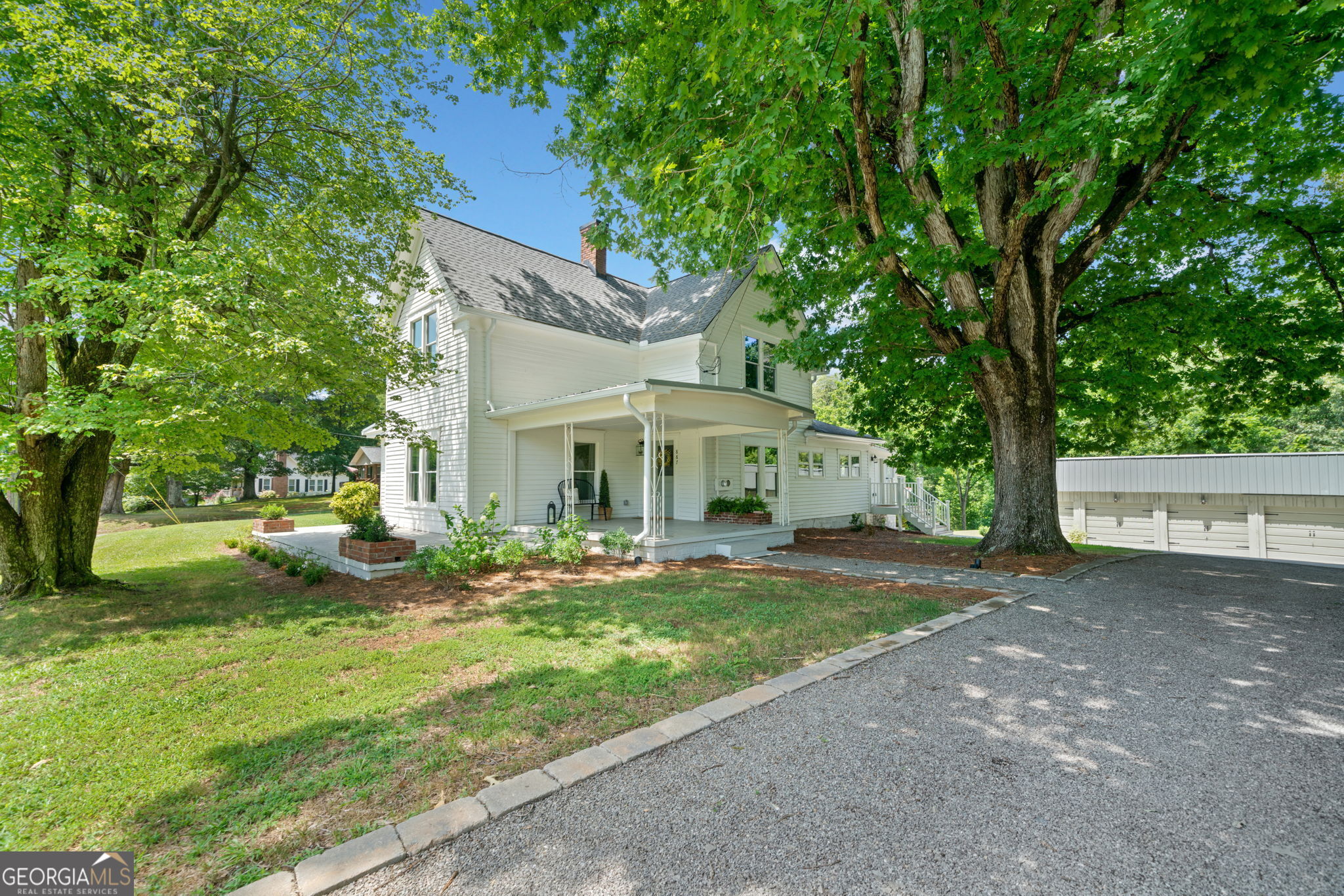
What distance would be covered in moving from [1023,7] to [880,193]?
8.76 ft

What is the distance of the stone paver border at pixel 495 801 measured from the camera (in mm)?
2070

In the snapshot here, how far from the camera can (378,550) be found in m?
8.50

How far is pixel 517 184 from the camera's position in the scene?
9312mm

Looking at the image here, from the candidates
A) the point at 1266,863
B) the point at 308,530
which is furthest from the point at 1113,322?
the point at 308,530

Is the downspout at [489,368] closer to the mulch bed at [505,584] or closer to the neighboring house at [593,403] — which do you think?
the neighboring house at [593,403]

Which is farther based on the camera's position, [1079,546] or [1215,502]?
[1215,502]

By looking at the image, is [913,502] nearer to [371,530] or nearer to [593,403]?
[593,403]

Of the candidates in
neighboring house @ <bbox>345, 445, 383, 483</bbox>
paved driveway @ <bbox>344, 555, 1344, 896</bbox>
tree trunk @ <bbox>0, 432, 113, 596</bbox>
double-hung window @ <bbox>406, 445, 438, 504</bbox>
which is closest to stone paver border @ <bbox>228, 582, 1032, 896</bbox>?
paved driveway @ <bbox>344, 555, 1344, 896</bbox>

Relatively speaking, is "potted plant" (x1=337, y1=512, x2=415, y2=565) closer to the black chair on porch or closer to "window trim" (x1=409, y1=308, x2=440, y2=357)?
the black chair on porch

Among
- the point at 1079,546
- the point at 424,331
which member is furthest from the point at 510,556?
the point at 1079,546

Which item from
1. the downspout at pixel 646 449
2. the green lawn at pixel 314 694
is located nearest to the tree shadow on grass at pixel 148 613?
the green lawn at pixel 314 694

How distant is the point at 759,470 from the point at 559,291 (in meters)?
7.82

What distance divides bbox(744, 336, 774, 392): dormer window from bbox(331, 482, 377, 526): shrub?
1158 centimetres

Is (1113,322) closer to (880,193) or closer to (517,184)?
(880,193)
